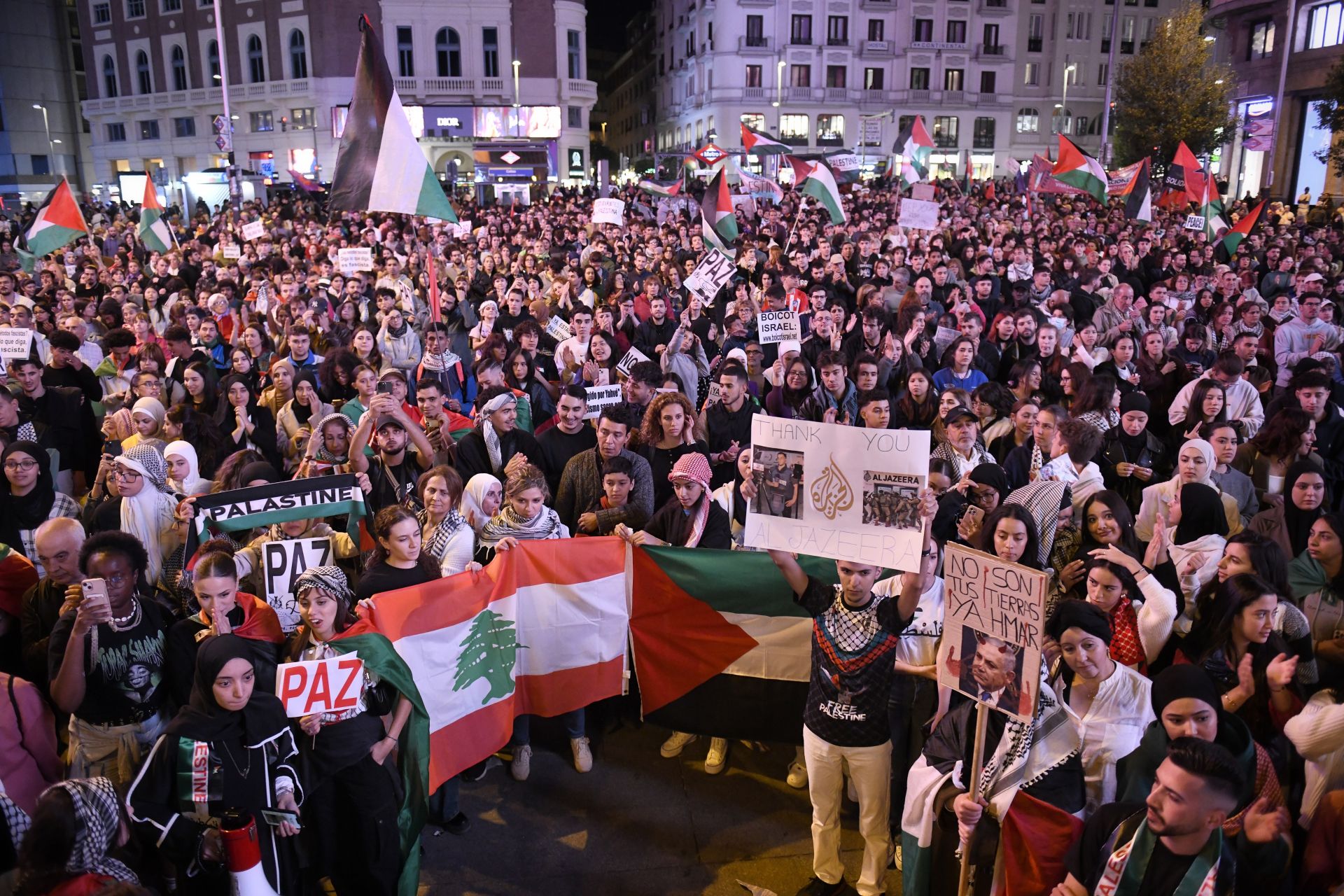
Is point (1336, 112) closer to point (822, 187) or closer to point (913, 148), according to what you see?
point (913, 148)

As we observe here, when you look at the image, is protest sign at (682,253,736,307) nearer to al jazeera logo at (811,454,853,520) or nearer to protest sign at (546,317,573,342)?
protest sign at (546,317,573,342)

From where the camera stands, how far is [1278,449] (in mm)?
6266

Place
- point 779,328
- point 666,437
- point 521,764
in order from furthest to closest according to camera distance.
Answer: point 779,328 → point 666,437 → point 521,764

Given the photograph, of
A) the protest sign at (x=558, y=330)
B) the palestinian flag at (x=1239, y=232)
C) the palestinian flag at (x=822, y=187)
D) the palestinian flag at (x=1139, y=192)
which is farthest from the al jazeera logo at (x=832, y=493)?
the palestinian flag at (x=1139, y=192)

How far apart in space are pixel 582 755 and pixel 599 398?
2739 millimetres

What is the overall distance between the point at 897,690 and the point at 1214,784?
182 centimetres

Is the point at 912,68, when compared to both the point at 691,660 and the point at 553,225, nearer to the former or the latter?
the point at 553,225

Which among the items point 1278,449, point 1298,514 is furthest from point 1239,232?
point 1298,514

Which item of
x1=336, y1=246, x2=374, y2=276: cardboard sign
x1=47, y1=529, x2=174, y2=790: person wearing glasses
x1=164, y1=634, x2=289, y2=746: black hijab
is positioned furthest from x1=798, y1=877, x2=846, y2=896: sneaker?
x1=336, y1=246, x2=374, y2=276: cardboard sign

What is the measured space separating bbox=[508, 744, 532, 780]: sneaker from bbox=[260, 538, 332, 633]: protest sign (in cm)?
152

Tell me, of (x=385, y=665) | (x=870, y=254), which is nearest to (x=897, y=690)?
(x=385, y=665)

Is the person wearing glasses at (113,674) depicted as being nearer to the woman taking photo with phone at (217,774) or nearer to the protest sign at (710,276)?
the woman taking photo with phone at (217,774)

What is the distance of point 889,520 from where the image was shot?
4.02 m

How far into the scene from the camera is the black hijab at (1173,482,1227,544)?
5.41 m
